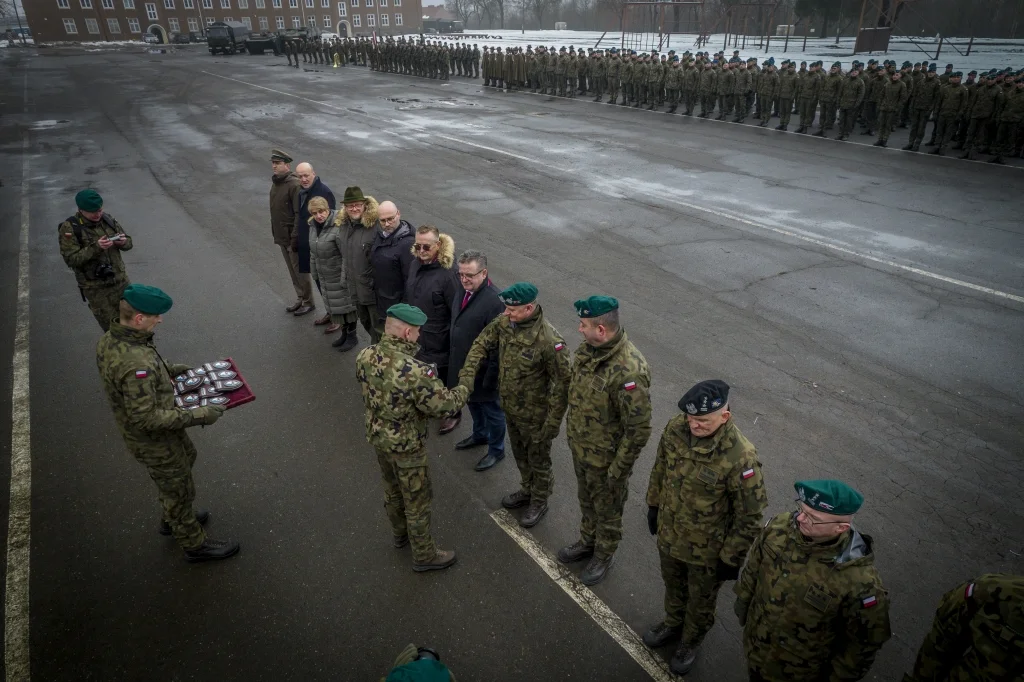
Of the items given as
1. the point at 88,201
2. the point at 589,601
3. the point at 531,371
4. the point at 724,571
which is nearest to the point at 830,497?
the point at 724,571

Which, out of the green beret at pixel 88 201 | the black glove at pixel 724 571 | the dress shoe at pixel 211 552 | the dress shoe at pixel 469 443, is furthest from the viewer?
the green beret at pixel 88 201

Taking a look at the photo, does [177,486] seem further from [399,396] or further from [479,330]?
[479,330]

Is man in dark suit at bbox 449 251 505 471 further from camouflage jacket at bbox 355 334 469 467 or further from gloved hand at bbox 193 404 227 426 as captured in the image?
gloved hand at bbox 193 404 227 426

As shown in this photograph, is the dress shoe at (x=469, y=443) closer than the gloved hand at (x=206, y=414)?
No

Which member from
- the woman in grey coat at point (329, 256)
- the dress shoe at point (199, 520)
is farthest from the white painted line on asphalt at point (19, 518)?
the woman in grey coat at point (329, 256)

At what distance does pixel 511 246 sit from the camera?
33.0ft

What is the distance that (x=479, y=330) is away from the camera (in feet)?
16.2

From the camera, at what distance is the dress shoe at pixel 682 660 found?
3.50 m

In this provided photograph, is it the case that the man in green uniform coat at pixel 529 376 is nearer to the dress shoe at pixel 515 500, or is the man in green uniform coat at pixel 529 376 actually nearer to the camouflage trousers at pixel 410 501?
the dress shoe at pixel 515 500

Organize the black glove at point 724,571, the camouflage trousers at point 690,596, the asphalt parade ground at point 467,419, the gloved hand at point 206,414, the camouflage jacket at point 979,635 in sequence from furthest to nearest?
the gloved hand at point 206,414 < the asphalt parade ground at point 467,419 < the camouflage trousers at point 690,596 < the black glove at point 724,571 < the camouflage jacket at point 979,635

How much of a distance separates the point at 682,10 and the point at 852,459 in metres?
56.4

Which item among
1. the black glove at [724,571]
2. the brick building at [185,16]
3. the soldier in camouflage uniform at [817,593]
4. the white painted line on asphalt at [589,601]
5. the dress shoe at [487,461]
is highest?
the brick building at [185,16]

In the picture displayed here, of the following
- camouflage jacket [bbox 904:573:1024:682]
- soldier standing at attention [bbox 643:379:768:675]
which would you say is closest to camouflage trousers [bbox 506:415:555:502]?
soldier standing at attention [bbox 643:379:768:675]

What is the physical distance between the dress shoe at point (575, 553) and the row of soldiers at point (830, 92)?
16.5m
